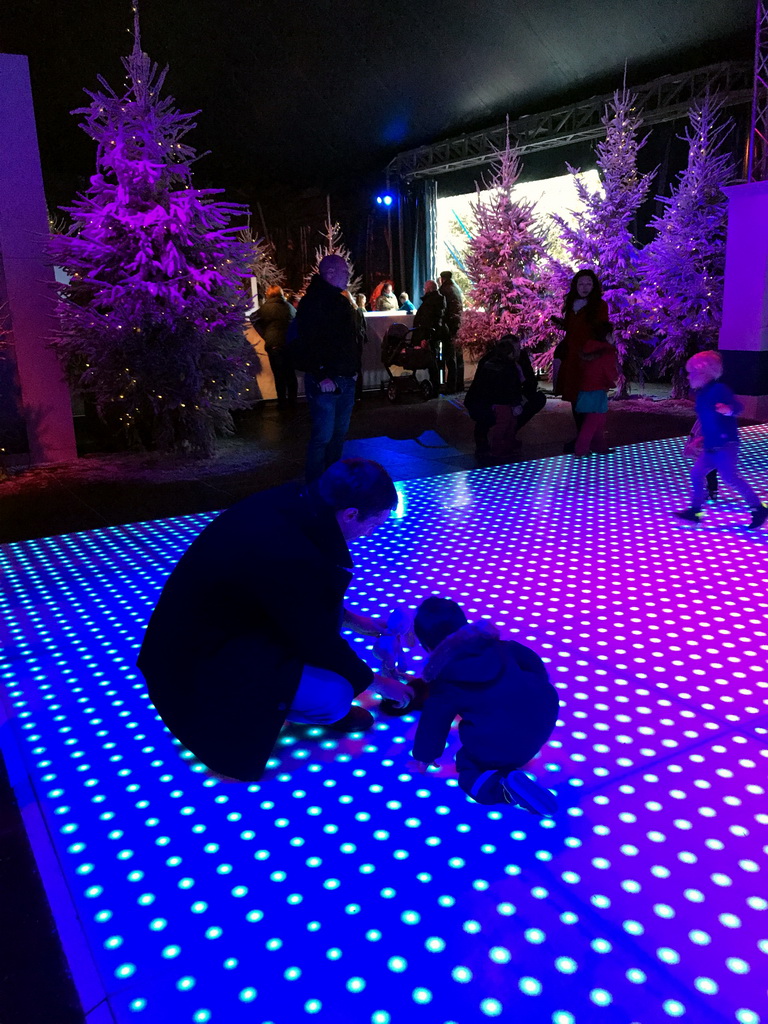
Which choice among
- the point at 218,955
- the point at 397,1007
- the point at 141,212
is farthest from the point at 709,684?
the point at 141,212

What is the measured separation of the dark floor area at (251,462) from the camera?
6.07 meters

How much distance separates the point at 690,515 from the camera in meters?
5.38

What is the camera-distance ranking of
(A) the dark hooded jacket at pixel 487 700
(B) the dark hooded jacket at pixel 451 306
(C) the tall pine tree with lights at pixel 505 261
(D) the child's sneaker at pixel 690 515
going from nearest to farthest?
(A) the dark hooded jacket at pixel 487 700
(D) the child's sneaker at pixel 690 515
(B) the dark hooded jacket at pixel 451 306
(C) the tall pine tree with lights at pixel 505 261

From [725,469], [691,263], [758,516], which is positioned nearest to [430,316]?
[691,263]

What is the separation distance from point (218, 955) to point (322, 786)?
2.33 ft

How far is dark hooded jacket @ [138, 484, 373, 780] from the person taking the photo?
235cm

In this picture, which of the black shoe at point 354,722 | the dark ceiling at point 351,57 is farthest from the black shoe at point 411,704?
the dark ceiling at point 351,57

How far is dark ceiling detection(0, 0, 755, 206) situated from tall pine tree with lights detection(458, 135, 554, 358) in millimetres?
2727

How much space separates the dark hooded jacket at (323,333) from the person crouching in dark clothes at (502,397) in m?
1.93

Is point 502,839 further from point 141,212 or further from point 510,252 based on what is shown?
point 510,252

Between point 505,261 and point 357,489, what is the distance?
1205cm

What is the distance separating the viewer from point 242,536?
2.37 m

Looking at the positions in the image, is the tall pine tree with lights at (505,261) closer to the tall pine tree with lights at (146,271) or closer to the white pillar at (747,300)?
the white pillar at (747,300)

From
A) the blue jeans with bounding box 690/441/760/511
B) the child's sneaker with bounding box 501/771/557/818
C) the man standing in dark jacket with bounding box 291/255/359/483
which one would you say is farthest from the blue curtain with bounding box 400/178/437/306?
the child's sneaker with bounding box 501/771/557/818
